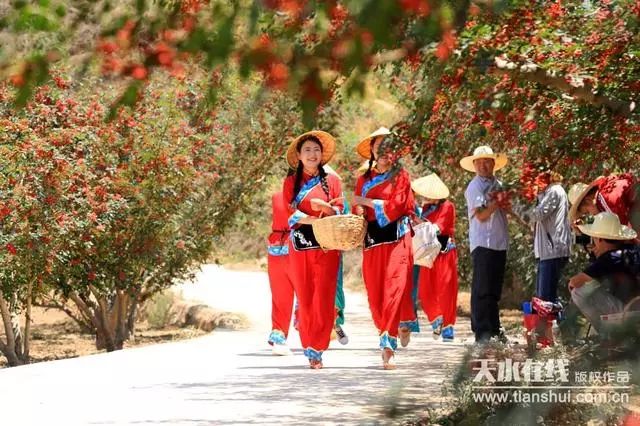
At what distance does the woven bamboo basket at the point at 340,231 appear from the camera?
11.4 meters

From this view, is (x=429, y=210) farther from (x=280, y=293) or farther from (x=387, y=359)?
(x=387, y=359)

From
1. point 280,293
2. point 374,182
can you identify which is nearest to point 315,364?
point 374,182

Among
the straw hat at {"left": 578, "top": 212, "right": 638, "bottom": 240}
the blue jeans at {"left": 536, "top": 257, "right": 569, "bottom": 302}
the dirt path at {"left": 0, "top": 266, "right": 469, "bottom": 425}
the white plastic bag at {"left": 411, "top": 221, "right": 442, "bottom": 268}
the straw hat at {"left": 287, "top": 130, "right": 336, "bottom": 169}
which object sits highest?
the straw hat at {"left": 287, "top": 130, "right": 336, "bottom": 169}

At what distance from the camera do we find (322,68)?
12.9 ft

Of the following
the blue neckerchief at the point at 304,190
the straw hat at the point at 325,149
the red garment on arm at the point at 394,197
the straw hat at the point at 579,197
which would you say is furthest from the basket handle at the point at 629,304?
the straw hat at the point at 325,149

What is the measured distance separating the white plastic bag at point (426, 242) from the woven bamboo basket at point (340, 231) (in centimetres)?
312

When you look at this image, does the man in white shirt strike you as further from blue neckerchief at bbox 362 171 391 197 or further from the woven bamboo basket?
the woven bamboo basket

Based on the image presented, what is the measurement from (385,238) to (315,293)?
789 millimetres

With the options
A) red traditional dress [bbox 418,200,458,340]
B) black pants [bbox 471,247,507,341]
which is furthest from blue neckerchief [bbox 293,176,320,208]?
red traditional dress [bbox 418,200,458,340]

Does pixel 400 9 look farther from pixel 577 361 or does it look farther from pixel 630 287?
pixel 630 287

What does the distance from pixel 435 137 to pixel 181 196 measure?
30.9 feet

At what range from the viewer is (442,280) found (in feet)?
49.2

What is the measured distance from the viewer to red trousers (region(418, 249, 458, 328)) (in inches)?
586

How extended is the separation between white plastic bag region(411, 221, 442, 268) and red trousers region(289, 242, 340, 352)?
8.54ft
